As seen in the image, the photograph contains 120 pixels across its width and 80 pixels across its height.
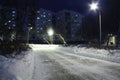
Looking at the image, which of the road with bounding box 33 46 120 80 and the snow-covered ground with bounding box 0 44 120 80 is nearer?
the snow-covered ground with bounding box 0 44 120 80

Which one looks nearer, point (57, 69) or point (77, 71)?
point (77, 71)

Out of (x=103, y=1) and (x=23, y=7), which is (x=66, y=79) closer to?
(x=23, y=7)

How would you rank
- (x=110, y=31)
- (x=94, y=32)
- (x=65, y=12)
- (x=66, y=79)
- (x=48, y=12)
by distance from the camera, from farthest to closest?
(x=48, y=12) → (x=65, y=12) → (x=94, y=32) → (x=110, y=31) → (x=66, y=79)

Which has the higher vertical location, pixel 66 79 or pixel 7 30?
pixel 7 30

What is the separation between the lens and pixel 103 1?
48.5m

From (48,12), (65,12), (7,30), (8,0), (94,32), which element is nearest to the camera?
(7,30)

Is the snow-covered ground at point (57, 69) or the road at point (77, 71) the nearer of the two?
the snow-covered ground at point (57, 69)

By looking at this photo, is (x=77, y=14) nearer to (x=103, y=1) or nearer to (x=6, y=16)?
(x=103, y=1)

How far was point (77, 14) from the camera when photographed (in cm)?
16638

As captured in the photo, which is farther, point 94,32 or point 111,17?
point 94,32

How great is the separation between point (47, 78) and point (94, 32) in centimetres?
5765

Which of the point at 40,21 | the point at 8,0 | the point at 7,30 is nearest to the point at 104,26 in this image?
the point at 8,0

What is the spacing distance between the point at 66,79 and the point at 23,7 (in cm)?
2430

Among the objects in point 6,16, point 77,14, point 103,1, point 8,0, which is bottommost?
point 6,16
